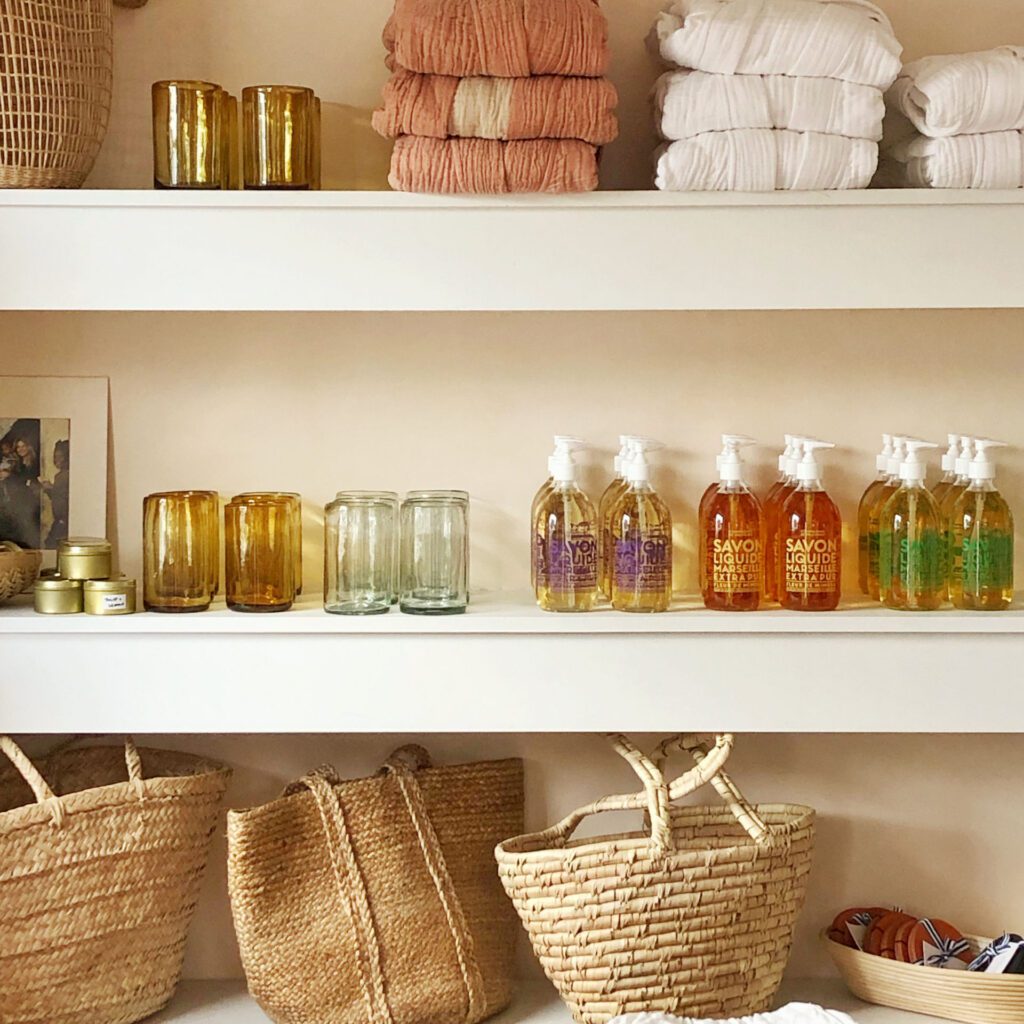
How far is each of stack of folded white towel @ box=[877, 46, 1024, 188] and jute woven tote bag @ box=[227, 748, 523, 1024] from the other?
920mm

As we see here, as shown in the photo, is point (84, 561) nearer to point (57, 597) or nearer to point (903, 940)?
point (57, 597)

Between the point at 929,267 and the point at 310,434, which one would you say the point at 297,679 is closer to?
the point at 310,434

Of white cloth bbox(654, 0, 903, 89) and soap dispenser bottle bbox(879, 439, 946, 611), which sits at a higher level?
white cloth bbox(654, 0, 903, 89)

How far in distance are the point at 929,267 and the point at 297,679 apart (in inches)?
33.4

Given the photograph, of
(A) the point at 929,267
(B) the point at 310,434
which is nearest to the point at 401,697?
(B) the point at 310,434

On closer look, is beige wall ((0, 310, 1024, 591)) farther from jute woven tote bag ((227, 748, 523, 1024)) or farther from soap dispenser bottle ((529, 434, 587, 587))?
jute woven tote bag ((227, 748, 523, 1024))

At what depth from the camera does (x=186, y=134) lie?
1.49 m

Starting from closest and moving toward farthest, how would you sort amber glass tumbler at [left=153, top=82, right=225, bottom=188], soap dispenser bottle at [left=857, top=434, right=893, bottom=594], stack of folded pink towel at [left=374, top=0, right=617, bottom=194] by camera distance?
1. stack of folded pink towel at [left=374, top=0, right=617, bottom=194]
2. amber glass tumbler at [left=153, top=82, right=225, bottom=188]
3. soap dispenser bottle at [left=857, top=434, right=893, bottom=594]

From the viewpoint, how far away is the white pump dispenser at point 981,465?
1538 mm

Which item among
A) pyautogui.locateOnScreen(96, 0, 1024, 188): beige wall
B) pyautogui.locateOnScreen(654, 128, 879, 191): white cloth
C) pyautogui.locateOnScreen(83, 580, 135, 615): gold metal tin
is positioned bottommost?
pyautogui.locateOnScreen(83, 580, 135, 615): gold metal tin

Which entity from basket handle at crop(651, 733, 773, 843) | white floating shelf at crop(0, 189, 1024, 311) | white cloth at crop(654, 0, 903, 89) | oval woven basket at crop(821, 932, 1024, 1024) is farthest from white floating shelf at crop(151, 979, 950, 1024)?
white cloth at crop(654, 0, 903, 89)

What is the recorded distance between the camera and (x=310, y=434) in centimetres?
167

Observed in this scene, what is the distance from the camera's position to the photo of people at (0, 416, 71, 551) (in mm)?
1646

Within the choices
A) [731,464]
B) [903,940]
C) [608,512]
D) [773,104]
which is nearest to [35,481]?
[608,512]
